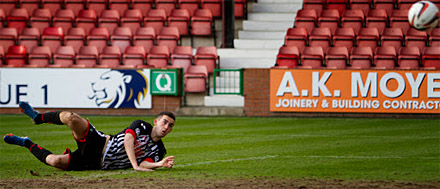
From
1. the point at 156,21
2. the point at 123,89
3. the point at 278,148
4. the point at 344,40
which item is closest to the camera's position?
the point at 278,148

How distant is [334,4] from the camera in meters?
23.8

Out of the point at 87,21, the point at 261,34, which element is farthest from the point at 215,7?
the point at 87,21

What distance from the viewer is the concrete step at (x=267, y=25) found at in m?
23.8

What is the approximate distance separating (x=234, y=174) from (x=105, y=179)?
1.61 m

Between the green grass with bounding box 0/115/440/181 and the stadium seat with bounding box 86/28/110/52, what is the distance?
4919 mm

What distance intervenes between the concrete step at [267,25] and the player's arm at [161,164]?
1612 centimetres

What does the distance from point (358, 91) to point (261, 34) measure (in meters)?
5.84

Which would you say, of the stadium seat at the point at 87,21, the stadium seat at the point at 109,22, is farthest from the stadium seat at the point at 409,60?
the stadium seat at the point at 87,21

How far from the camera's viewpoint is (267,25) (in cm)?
2384

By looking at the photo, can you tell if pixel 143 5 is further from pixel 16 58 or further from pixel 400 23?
pixel 400 23

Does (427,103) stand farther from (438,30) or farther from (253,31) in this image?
(253,31)

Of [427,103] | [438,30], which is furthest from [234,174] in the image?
[438,30]

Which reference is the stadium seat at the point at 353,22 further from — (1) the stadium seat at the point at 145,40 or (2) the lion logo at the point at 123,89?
(2) the lion logo at the point at 123,89

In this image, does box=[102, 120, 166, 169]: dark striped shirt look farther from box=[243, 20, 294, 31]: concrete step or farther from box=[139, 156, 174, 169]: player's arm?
box=[243, 20, 294, 31]: concrete step
